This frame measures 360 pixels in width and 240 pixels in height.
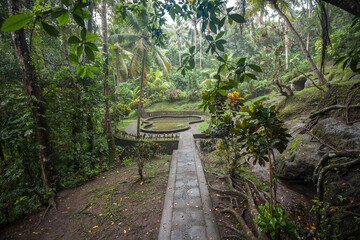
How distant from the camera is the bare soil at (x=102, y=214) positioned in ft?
9.49

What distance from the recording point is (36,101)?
353cm

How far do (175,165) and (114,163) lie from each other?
2897 millimetres

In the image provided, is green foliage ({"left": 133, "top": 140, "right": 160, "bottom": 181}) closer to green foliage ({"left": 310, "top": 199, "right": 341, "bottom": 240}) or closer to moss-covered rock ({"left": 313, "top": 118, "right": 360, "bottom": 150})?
green foliage ({"left": 310, "top": 199, "right": 341, "bottom": 240})

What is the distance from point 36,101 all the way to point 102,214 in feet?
9.85

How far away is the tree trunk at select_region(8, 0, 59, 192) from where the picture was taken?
3.21 m

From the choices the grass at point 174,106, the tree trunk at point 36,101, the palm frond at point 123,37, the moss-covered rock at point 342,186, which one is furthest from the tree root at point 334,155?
the grass at point 174,106

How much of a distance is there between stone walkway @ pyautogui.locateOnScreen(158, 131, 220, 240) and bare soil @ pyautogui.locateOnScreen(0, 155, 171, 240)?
22 cm

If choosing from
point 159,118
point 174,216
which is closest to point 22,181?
point 174,216

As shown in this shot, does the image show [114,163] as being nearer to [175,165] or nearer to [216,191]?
[175,165]

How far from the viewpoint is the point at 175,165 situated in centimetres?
545

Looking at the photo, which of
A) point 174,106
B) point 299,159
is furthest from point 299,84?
point 174,106

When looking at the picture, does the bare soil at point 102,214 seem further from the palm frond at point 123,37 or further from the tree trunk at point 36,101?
the palm frond at point 123,37

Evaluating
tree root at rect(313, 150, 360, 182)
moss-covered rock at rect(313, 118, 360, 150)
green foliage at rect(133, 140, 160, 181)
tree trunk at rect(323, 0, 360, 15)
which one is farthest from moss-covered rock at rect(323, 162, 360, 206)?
green foliage at rect(133, 140, 160, 181)

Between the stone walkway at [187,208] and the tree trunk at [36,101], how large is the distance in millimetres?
3177
